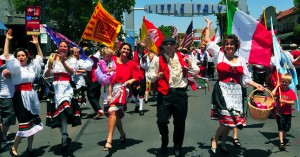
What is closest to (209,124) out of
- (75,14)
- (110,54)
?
(110,54)

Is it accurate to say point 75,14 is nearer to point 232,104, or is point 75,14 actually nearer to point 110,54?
point 110,54

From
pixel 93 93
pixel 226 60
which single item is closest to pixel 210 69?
pixel 93 93

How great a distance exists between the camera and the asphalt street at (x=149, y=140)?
5.74m

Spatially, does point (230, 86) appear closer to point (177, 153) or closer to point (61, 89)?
point (177, 153)

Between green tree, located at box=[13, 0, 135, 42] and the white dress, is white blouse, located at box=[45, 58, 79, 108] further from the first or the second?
green tree, located at box=[13, 0, 135, 42]

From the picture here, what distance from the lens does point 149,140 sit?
21.5ft

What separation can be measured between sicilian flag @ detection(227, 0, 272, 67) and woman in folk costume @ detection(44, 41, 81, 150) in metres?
2.77

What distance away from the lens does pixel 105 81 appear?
236 inches

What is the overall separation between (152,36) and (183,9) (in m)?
30.2

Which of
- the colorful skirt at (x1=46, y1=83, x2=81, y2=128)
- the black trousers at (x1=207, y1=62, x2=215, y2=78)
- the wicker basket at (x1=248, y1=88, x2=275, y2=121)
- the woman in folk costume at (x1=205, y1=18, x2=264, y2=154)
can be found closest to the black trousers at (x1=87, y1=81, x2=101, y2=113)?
the colorful skirt at (x1=46, y1=83, x2=81, y2=128)

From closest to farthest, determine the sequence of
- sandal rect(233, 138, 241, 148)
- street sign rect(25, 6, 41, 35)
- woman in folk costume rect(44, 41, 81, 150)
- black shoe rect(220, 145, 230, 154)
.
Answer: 1. black shoe rect(220, 145, 230, 154)
2. woman in folk costume rect(44, 41, 81, 150)
3. sandal rect(233, 138, 241, 148)
4. street sign rect(25, 6, 41, 35)

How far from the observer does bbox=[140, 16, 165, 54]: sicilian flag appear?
6.86 meters

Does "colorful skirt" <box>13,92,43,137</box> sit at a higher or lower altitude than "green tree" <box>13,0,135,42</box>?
lower

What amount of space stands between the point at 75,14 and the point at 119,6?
5.76 meters
